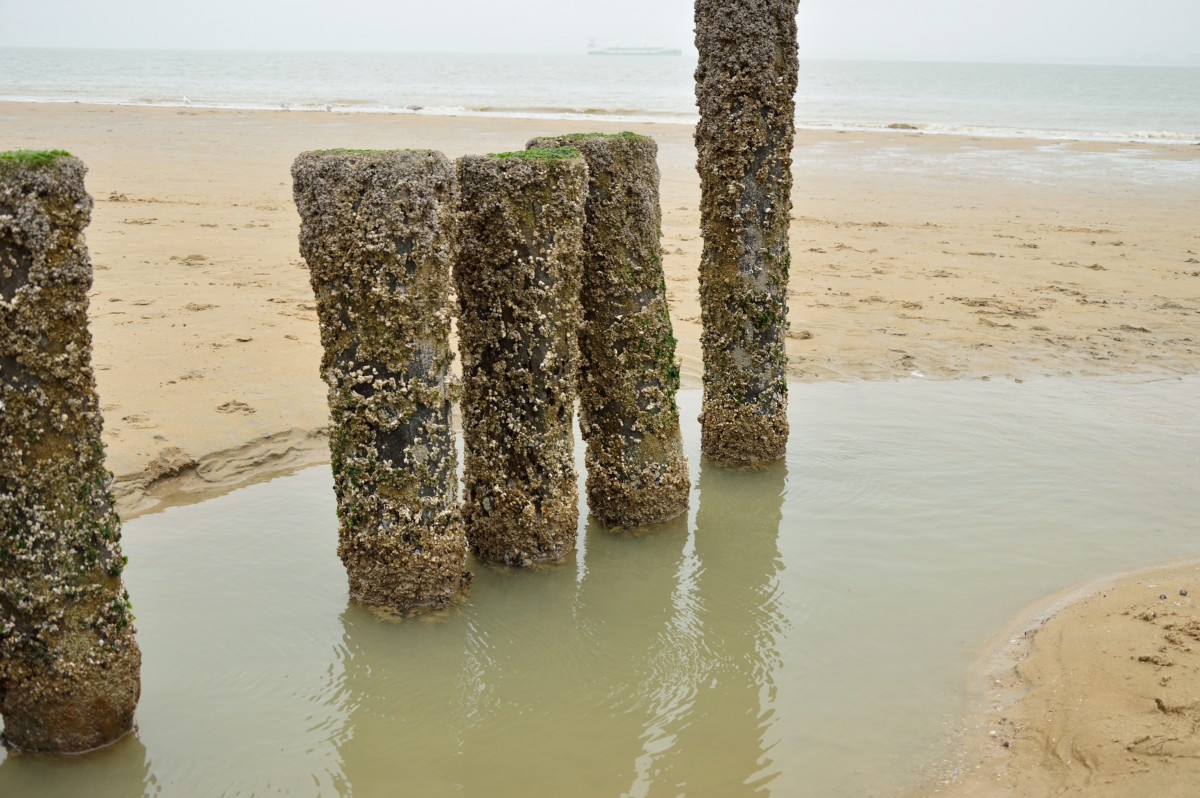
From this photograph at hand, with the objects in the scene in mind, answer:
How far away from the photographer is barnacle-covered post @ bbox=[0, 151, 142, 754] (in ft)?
11.5

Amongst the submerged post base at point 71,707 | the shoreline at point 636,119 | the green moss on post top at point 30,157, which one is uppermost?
the shoreline at point 636,119

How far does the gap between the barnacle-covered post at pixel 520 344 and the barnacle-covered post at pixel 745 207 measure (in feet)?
5.17

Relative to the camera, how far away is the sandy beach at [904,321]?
14.3ft

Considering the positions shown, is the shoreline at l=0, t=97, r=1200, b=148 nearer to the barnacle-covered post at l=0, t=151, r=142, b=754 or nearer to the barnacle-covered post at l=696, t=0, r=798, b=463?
the barnacle-covered post at l=696, t=0, r=798, b=463

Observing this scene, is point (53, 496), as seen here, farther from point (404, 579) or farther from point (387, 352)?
point (404, 579)

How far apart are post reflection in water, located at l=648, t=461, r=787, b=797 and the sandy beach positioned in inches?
30.6

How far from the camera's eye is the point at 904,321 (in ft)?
35.3

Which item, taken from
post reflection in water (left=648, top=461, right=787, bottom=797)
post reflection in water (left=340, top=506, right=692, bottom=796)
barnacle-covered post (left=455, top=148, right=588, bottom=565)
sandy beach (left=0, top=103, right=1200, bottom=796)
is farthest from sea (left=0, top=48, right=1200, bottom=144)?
post reflection in water (left=340, top=506, right=692, bottom=796)

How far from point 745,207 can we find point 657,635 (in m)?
2.81

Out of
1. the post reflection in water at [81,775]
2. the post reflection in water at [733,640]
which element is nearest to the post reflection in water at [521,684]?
the post reflection in water at [733,640]

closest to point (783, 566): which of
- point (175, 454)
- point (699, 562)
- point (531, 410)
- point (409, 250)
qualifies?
point (699, 562)

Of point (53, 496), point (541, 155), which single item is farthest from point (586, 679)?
point (541, 155)

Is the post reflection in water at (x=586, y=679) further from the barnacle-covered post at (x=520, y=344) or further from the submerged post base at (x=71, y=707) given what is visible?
the submerged post base at (x=71, y=707)

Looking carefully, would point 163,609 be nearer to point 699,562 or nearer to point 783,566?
point 699,562
